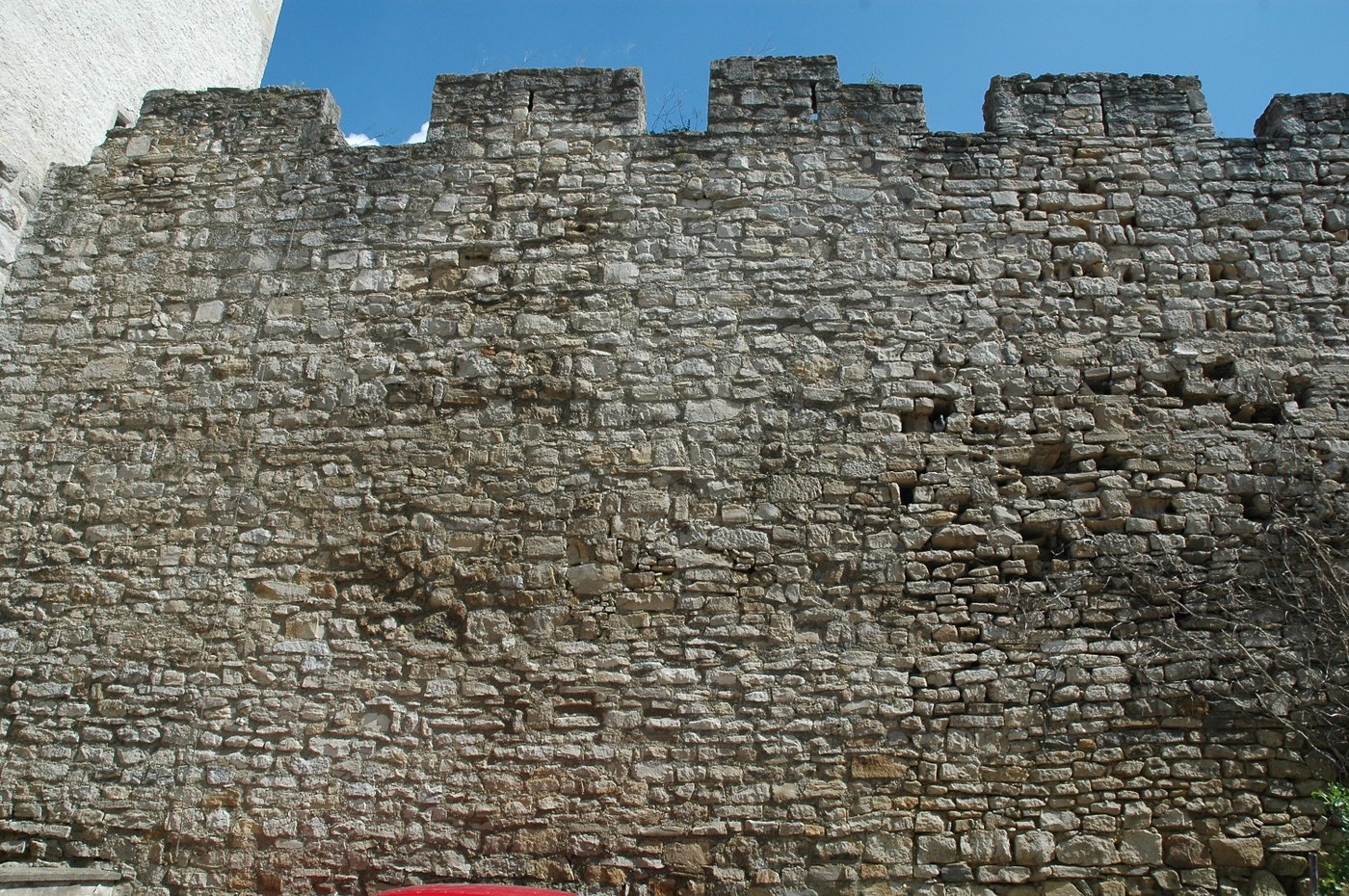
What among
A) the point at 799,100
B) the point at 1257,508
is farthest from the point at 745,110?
the point at 1257,508

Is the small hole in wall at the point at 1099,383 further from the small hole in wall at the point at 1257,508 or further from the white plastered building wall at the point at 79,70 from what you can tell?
the white plastered building wall at the point at 79,70

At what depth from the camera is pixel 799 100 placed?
550 cm

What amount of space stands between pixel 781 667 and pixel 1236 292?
3.32 metres

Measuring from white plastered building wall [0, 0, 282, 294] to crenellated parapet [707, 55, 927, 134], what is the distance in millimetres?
4155

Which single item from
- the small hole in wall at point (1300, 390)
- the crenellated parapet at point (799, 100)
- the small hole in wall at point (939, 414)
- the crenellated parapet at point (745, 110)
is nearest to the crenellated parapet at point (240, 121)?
the crenellated parapet at point (745, 110)

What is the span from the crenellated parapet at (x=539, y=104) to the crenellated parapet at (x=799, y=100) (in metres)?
0.53

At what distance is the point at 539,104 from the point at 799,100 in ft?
5.30

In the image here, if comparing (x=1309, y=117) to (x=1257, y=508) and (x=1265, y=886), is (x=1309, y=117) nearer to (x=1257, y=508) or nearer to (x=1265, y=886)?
(x=1257, y=508)

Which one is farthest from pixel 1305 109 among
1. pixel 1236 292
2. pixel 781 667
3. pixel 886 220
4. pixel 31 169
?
pixel 31 169

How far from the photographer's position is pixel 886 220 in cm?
520

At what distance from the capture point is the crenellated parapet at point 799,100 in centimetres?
543

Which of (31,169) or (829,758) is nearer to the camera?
(829,758)

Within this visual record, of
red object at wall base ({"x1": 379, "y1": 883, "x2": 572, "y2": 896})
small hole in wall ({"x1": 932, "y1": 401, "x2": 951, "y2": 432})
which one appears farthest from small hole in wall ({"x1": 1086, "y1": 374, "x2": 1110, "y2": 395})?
red object at wall base ({"x1": 379, "y1": 883, "x2": 572, "y2": 896})

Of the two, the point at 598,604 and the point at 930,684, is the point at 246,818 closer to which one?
the point at 598,604
